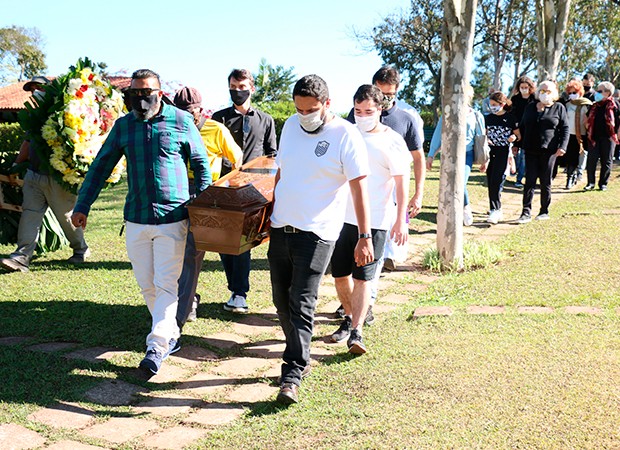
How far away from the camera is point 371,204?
5668 mm

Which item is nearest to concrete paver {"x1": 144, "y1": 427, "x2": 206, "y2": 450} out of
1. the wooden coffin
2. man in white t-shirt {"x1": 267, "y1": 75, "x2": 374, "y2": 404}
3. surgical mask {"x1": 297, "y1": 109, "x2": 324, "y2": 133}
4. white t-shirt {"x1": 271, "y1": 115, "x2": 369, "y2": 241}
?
man in white t-shirt {"x1": 267, "y1": 75, "x2": 374, "y2": 404}

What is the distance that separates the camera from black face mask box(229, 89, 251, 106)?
21.7 ft

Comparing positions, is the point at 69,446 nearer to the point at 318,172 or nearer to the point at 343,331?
the point at 318,172

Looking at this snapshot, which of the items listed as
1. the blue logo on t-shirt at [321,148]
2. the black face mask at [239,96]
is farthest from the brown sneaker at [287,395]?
the black face mask at [239,96]

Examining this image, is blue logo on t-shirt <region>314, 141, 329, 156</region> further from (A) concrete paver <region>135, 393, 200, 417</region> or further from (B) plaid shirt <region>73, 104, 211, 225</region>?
(A) concrete paver <region>135, 393, 200, 417</region>

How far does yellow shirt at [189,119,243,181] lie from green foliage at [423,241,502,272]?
122 inches

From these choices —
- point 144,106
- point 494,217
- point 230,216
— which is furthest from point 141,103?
point 494,217

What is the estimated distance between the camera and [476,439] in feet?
13.3

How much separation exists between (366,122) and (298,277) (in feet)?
5.06

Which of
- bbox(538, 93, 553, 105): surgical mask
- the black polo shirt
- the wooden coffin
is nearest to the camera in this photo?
the wooden coffin

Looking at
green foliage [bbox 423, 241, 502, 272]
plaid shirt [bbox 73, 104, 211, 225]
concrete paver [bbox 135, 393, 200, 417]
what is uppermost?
plaid shirt [bbox 73, 104, 211, 225]

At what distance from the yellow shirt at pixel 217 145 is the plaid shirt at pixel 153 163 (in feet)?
2.69

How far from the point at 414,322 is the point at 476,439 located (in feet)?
7.43

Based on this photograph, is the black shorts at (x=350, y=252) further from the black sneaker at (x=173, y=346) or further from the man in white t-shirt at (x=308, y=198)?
the black sneaker at (x=173, y=346)
